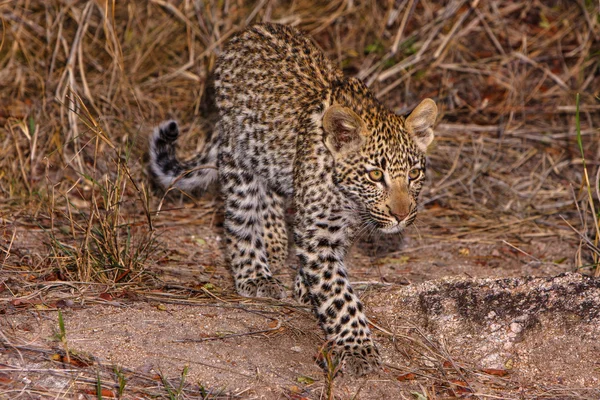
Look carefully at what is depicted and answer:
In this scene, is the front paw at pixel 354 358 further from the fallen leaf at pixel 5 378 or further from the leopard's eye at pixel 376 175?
the fallen leaf at pixel 5 378

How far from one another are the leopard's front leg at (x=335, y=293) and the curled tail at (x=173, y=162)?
53.1 inches

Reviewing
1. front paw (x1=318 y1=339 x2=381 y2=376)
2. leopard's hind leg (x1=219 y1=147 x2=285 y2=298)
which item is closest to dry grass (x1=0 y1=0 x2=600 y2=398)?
leopard's hind leg (x1=219 y1=147 x2=285 y2=298)

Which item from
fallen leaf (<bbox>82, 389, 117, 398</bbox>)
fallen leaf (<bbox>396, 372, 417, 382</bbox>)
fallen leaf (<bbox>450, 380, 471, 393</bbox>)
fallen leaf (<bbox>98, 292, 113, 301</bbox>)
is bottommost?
fallen leaf (<bbox>396, 372, 417, 382</bbox>)

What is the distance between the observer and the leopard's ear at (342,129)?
5211mm

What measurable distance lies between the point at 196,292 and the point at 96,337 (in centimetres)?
106

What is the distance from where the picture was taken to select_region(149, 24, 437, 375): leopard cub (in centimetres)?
521

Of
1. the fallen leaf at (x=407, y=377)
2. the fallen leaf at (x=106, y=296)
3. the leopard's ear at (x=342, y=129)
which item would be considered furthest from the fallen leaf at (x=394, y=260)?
the fallen leaf at (x=106, y=296)

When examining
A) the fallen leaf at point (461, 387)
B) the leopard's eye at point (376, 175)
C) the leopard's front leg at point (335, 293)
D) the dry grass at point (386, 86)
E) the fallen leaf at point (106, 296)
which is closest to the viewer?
the fallen leaf at point (461, 387)

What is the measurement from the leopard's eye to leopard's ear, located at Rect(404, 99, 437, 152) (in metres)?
0.39

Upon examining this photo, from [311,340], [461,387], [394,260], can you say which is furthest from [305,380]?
[394,260]

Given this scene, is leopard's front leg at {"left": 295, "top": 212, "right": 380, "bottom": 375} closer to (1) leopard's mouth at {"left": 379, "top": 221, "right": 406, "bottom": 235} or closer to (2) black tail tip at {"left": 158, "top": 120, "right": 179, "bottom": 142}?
(1) leopard's mouth at {"left": 379, "top": 221, "right": 406, "bottom": 235}

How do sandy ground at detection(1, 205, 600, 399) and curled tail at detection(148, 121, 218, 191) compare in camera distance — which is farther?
curled tail at detection(148, 121, 218, 191)

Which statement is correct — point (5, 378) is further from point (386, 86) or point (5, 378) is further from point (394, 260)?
point (386, 86)

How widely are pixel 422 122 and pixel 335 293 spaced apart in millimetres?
1195
